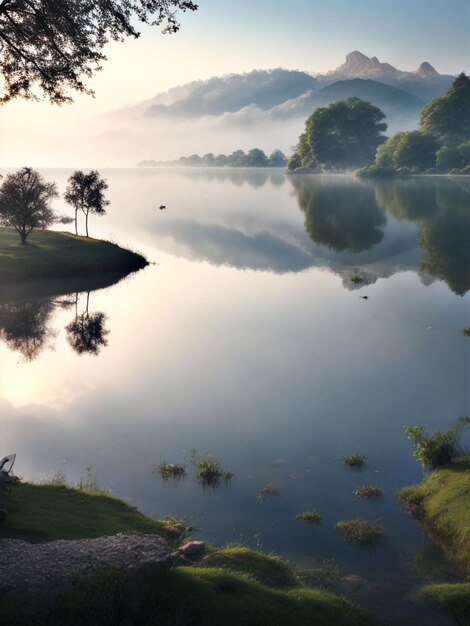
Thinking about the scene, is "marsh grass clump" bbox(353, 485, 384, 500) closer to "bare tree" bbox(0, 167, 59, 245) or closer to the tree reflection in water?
the tree reflection in water

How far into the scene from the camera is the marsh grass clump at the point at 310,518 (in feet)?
66.3

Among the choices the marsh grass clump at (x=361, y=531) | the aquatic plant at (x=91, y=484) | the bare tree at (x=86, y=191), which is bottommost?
the marsh grass clump at (x=361, y=531)

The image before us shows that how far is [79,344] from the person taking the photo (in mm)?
45062

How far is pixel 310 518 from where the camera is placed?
Result: 800 inches

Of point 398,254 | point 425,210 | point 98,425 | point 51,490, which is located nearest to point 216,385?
point 98,425

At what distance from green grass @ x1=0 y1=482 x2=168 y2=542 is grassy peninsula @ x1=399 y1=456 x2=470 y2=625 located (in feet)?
30.1

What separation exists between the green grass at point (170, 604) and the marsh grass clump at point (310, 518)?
22.3 feet

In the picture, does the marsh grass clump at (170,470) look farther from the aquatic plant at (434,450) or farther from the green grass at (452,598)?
the green grass at (452,598)

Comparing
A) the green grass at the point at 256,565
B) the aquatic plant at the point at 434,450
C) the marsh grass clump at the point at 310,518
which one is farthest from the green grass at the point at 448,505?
the green grass at the point at 256,565

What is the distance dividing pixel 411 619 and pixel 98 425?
19244mm

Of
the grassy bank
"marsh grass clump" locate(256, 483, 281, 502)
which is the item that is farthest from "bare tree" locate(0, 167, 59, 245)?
the grassy bank

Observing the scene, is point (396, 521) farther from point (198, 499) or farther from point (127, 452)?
point (127, 452)

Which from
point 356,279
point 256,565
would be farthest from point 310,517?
point 356,279

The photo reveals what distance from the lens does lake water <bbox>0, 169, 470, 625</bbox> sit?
20.6 metres
